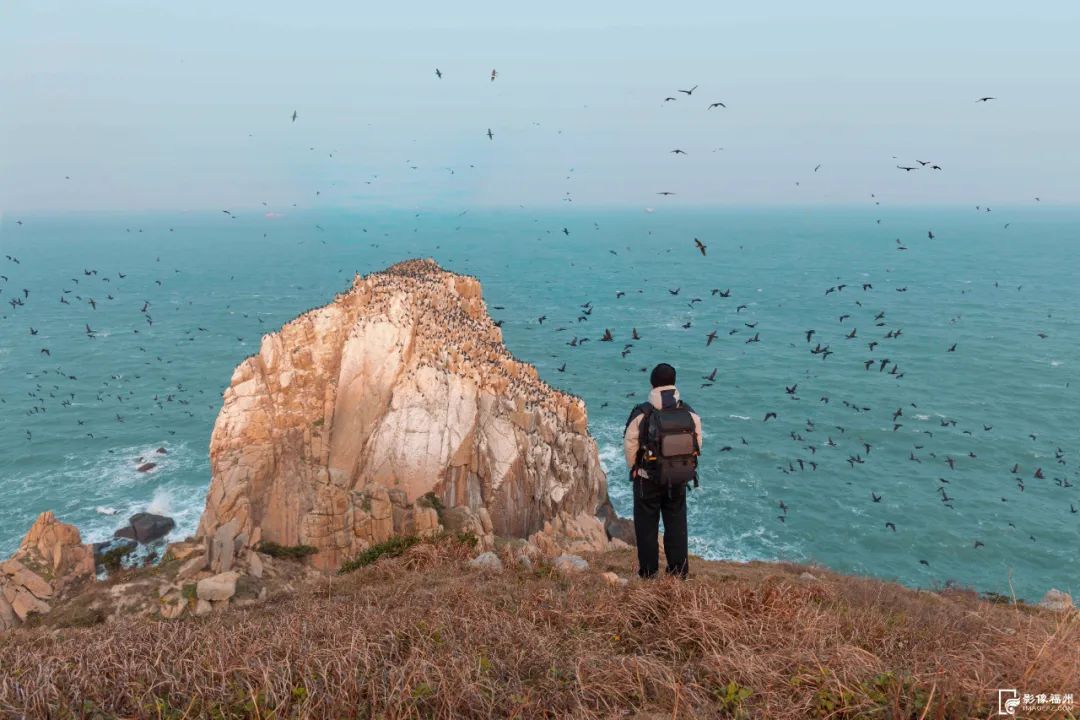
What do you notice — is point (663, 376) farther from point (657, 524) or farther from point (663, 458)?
point (657, 524)

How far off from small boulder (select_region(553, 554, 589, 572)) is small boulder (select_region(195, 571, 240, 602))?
8.66 m

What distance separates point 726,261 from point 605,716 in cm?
15475

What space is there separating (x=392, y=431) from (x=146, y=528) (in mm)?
19036

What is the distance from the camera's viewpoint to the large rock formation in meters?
26.8

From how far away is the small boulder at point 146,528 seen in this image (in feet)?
116

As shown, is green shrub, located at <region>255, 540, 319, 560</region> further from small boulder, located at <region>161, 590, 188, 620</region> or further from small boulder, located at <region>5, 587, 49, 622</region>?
small boulder, located at <region>5, 587, 49, 622</region>

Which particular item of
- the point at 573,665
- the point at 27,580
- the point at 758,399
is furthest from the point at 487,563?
the point at 758,399

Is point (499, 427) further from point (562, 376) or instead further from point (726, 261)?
point (726, 261)

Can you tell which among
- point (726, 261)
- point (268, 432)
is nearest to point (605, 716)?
point (268, 432)

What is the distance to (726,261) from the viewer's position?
490 feet

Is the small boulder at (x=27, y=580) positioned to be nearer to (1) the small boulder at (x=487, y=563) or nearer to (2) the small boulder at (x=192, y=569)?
(2) the small boulder at (x=192, y=569)

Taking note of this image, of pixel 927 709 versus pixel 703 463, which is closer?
pixel 927 709

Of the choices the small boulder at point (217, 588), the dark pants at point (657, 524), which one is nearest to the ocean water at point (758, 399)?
the small boulder at point (217, 588)

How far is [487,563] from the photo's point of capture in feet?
40.1
